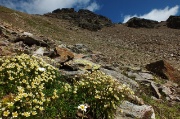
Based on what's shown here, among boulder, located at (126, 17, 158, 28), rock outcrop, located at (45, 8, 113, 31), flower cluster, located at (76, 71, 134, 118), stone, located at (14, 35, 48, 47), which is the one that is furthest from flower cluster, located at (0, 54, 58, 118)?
boulder, located at (126, 17, 158, 28)

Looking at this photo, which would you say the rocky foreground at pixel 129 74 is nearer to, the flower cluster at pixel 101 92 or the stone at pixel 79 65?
the stone at pixel 79 65

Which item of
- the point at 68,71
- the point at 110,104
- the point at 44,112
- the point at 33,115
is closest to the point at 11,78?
the point at 44,112

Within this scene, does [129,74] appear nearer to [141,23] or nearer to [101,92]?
[101,92]

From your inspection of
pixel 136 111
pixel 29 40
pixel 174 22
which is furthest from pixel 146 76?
pixel 174 22

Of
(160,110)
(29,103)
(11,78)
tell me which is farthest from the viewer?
(160,110)

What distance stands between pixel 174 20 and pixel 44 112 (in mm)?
98103

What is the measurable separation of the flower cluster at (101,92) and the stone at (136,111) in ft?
3.46

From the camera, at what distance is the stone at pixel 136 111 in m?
10.5

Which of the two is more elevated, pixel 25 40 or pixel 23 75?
pixel 25 40

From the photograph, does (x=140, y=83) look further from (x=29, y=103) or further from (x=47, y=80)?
(x=29, y=103)

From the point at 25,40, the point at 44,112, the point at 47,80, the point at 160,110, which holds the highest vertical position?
the point at 25,40

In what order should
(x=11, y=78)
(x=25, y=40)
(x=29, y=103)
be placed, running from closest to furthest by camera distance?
1. (x=29, y=103)
2. (x=11, y=78)
3. (x=25, y=40)

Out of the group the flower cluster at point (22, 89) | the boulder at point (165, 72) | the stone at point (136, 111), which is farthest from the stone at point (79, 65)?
the boulder at point (165, 72)

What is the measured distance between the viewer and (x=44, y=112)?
27.8ft
